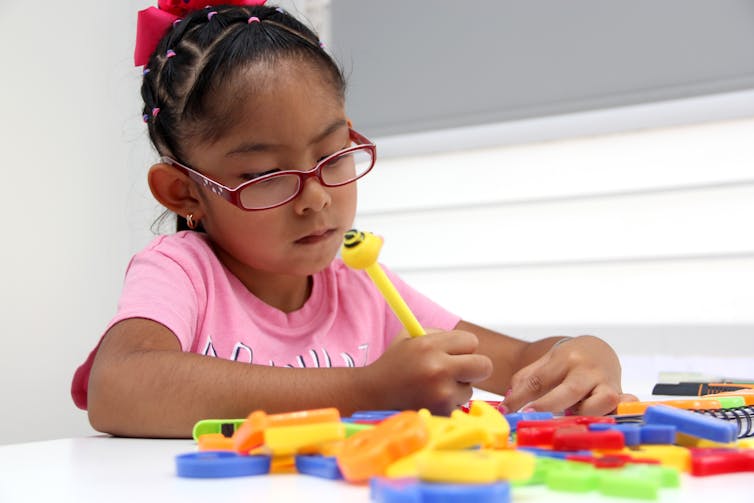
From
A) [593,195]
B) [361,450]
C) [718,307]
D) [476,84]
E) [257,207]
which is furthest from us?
[476,84]

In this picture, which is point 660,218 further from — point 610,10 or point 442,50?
point 442,50

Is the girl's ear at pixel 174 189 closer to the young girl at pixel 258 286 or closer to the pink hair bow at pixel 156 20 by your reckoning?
the young girl at pixel 258 286

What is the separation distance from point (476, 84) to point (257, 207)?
0.96m

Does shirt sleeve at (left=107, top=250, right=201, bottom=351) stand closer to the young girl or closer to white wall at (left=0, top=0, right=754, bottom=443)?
the young girl

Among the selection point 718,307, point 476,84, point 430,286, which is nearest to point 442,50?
point 476,84

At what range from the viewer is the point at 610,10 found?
1538 mm

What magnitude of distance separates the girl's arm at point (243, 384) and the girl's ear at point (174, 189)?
23 cm

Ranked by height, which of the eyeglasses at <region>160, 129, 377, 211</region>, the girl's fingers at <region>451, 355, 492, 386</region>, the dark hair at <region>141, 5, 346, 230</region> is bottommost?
the girl's fingers at <region>451, 355, 492, 386</region>

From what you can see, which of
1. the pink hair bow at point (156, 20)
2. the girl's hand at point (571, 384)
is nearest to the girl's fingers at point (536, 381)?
the girl's hand at point (571, 384)

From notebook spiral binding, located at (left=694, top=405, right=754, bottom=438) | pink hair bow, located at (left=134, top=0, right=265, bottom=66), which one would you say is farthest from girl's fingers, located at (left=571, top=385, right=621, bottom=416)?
pink hair bow, located at (left=134, top=0, right=265, bottom=66)

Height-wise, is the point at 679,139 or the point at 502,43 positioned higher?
the point at 502,43

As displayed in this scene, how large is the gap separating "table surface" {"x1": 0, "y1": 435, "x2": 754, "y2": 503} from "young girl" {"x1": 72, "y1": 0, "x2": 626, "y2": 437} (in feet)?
0.41

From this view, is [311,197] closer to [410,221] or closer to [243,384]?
[243,384]

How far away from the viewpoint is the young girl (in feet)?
2.00
